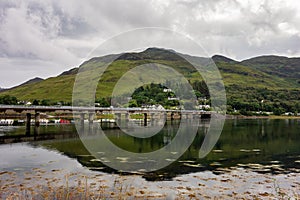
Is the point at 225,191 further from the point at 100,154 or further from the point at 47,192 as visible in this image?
the point at 100,154

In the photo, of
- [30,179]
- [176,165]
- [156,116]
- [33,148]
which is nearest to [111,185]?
[30,179]

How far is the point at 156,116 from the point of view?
133m

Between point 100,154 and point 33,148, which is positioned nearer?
point 100,154

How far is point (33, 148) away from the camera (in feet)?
125

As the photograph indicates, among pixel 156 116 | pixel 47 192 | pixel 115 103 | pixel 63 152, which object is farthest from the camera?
pixel 115 103

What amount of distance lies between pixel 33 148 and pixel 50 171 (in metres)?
15.1

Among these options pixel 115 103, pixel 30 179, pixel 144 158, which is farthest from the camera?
pixel 115 103

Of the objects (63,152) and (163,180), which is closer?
(163,180)

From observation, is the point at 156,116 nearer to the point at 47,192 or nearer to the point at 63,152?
the point at 63,152

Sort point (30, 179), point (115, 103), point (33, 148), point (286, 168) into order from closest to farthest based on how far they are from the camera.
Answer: point (30, 179) < point (286, 168) < point (33, 148) < point (115, 103)

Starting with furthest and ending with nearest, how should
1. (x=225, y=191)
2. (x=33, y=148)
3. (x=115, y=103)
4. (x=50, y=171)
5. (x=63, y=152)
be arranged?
(x=115, y=103) < (x=33, y=148) < (x=63, y=152) < (x=50, y=171) < (x=225, y=191)

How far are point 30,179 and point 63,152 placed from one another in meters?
14.3

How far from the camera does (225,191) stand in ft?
62.8

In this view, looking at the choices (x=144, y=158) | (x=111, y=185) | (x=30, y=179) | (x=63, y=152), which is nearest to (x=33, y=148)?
(x=63, y=152)
